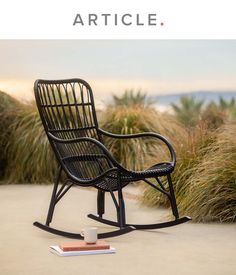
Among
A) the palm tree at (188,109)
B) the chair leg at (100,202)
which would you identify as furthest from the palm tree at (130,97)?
the chair leg at (100,202)

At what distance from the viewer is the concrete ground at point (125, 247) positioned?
147 inches

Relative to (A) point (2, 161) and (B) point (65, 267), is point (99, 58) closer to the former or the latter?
(A) point (2, 161)

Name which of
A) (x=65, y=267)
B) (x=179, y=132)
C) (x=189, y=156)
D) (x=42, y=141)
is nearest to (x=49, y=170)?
(x=42, y=141)

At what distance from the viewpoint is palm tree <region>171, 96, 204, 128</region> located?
31.5ft

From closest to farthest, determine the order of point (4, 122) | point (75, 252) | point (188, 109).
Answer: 1. point (75, 252)
2. point (4, 122)
3. point (188, 109)

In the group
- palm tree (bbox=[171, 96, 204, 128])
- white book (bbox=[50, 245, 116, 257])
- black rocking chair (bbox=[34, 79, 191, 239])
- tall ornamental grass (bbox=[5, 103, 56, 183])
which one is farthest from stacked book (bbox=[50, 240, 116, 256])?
palm tree (bbox=[171, 96, 204, 128])

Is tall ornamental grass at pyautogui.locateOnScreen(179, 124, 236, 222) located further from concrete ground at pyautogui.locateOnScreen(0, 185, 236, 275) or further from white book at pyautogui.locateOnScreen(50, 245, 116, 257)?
white book at pyautogui.locateOnScreen(50, 245, 116, 257)

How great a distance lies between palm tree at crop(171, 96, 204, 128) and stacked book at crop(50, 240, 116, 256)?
217 inches

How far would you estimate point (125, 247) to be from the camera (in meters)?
4.29
